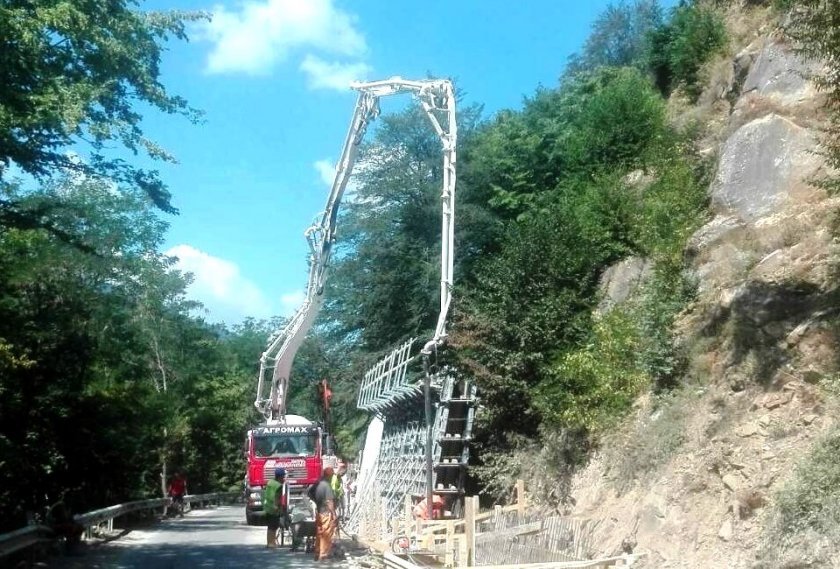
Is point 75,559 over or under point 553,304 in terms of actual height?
under

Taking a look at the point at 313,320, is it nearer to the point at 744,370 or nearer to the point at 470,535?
the point at 470,535

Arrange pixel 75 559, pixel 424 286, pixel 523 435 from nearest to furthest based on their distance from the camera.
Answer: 1. pixel 75 559
2. pixel 523 435
3. pixel 424 286

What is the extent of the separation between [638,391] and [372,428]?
59.5ft

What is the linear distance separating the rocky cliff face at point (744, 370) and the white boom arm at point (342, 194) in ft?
22.4

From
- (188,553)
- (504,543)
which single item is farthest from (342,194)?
(504,543)

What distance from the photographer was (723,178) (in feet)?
71.4

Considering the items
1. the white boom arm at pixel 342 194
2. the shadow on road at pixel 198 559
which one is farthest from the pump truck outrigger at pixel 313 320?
the shadow on road at pixel 198 559

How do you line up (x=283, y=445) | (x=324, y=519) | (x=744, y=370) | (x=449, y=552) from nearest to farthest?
(x=744, y=370), (x=449, y=552), (x=324, y=519), (x=283, y=445)

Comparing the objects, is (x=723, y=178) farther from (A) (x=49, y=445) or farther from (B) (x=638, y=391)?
(A) (x=49, y=445)

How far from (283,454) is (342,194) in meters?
7.85

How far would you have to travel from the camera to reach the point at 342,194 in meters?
27.5

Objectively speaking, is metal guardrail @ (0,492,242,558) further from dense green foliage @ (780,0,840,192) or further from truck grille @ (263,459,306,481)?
dense green foliage @ (780,0,840,192)

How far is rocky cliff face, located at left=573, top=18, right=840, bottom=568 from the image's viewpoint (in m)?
12.8

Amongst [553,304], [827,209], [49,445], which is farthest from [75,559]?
[827,209]
